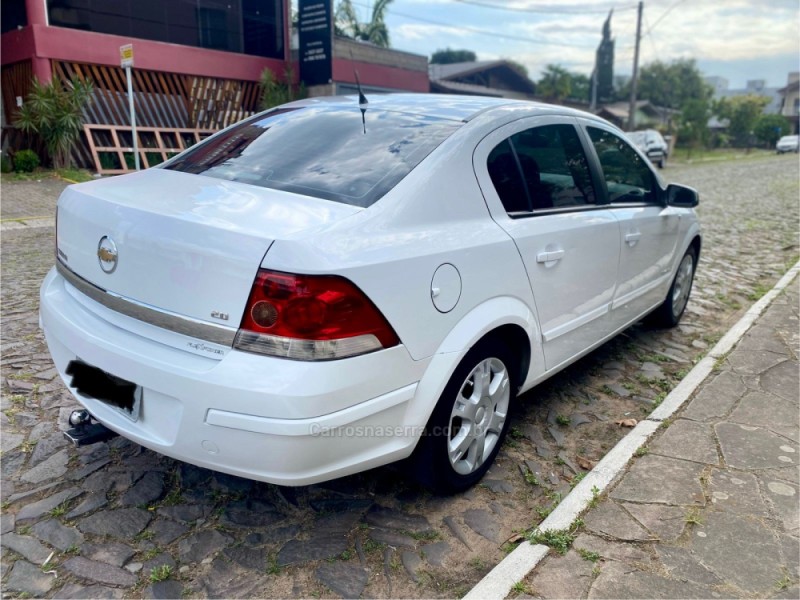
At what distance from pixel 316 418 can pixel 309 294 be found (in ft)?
1.32

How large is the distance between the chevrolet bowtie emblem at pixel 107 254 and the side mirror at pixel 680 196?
12.0 ft

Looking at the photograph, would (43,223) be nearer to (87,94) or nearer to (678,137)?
(87,94)

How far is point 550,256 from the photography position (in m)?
3.09

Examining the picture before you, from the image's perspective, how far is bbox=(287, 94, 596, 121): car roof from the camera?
9.99ft

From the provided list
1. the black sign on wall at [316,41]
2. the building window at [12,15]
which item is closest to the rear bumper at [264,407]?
the building window at [12,15]

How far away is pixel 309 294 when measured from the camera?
2.07m

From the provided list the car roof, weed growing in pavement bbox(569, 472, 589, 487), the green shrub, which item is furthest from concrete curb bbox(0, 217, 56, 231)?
weed growing in pavement bbox(569, 472, 589, 487)

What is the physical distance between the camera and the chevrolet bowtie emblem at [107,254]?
2.40 m

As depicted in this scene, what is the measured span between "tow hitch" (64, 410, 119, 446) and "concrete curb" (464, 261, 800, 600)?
5.22 feet

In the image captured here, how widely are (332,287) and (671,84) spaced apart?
249 ft

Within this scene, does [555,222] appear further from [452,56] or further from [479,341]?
[452,56]

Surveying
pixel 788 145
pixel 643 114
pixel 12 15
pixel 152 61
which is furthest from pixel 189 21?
pixel 643 114

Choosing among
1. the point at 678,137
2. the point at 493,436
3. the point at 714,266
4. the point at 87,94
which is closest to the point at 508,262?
the point at 493,436

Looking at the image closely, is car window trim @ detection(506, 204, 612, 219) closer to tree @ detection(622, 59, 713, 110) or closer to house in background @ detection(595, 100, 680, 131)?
house in background @ detection(595, 100, 680, 131)
